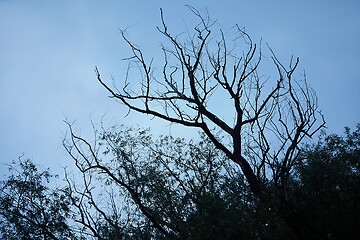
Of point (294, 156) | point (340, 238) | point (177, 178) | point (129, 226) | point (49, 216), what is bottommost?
point (340, 238)

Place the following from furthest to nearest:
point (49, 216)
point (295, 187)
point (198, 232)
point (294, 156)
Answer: point (49, 216), point (294, 156), point (295, 187), point (198, 232)

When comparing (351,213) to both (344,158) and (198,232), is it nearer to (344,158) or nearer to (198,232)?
(344,158)

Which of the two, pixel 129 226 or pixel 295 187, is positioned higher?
pixel 129 226

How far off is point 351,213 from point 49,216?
28.0 ft

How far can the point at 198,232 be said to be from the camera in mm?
7051

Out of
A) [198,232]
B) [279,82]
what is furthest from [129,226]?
[279,82]

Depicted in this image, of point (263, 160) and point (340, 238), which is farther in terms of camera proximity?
point (263, 160)

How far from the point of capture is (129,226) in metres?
10.0

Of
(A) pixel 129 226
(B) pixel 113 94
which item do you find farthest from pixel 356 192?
(B) pixel 113 94

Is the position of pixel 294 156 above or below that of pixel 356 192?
above

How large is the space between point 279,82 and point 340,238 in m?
5.43

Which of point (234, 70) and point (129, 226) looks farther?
point (234, 70)

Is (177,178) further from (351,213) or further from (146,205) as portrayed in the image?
(351,213)

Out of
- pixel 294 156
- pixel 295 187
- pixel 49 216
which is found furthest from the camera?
pixel 49 216
